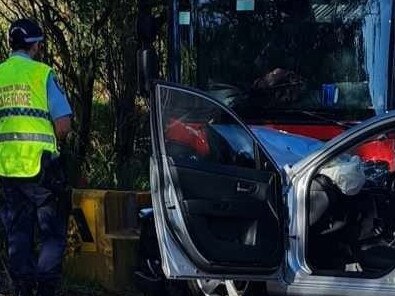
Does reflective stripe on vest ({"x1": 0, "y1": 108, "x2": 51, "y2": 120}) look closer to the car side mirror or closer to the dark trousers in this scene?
the dark trousers

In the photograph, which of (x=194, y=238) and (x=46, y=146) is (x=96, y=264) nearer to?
(x=46, y=146)

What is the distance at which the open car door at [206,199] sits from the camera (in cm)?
480

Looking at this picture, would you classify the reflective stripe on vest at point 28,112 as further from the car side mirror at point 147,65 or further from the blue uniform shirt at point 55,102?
the car side mirror at point 147,65

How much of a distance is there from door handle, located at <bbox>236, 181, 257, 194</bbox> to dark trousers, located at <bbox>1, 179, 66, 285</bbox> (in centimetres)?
145

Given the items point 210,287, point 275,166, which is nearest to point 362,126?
point 275,166

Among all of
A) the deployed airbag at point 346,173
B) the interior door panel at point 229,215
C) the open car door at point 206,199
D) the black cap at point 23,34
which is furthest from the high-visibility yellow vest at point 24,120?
the deployed airbag at point 346,173

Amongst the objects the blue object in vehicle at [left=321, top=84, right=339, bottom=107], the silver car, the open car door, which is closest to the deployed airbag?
the silver car

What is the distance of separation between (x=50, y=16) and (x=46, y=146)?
4.32m

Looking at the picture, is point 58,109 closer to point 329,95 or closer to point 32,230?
point 32,230

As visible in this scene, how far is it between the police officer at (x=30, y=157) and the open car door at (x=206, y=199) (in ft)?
3.43

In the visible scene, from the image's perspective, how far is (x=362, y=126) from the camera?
4.89m

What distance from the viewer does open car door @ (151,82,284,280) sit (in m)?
4.80

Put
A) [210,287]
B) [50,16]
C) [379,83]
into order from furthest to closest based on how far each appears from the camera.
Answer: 1. [50,16]
2. [379,83]
3. [210,287]

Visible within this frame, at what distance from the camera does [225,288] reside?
561 cm
